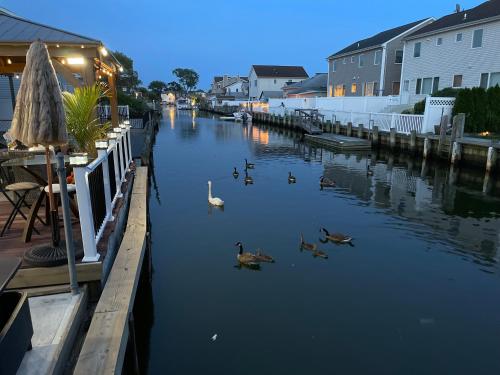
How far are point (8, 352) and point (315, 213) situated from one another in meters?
10.2

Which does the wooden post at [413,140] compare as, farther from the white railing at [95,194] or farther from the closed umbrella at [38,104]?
the closed umbrella at [38,104]

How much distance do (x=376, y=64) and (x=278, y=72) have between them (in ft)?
156

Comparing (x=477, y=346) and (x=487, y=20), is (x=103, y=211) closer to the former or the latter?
(x=477, y=346)

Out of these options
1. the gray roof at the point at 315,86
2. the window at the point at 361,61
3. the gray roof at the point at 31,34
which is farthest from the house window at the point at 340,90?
the gray roof at the point at 31,34

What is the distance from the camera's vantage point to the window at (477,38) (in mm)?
26031

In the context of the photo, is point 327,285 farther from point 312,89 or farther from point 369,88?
point 312,89

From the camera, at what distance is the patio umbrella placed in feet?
12.5

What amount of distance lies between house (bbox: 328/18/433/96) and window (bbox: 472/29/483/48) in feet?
31.8

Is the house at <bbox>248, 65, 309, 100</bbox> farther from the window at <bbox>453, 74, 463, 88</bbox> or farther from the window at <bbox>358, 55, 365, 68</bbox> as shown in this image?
the window at <bbox>453, 74, 463, 88</bbox>

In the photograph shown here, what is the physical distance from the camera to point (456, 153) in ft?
63.6

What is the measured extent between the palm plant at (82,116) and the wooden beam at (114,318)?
106 inches

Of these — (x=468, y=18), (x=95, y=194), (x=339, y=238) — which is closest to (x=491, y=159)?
(x=339, y=238)

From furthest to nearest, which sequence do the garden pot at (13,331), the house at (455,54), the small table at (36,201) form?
the house at (455,54) → the small table at (36,201) → the garden pot at (13,331)

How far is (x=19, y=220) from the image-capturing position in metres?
6.21
